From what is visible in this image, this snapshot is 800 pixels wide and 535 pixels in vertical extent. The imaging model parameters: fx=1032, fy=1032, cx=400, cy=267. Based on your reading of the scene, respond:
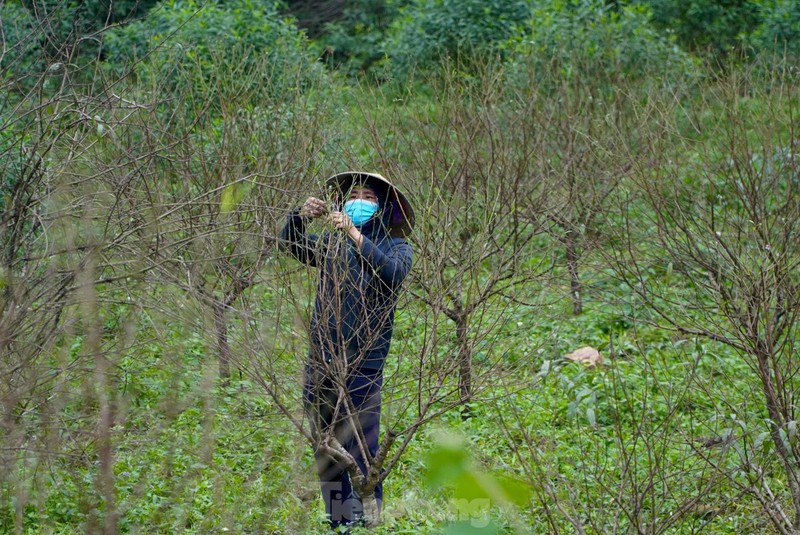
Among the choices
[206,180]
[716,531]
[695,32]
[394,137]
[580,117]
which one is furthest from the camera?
[695,32]

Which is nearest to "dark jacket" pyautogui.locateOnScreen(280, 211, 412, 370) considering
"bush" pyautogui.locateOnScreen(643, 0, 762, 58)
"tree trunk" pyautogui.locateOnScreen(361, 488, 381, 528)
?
"tree trunk" pyautogui.locateOnScreen(361, 488, 381, 528)

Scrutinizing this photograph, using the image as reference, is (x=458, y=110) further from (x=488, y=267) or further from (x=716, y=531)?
(x=716, y=531)

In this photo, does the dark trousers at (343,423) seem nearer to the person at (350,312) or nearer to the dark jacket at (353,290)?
the person at (350,312)

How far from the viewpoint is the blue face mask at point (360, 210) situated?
4.80 meters

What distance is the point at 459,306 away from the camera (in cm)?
632

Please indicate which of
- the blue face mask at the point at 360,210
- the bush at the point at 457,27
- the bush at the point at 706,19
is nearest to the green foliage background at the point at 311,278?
the bush at the point at 457,27

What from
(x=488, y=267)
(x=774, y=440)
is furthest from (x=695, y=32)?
(x=774, y=440)

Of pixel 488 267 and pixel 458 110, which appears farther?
pixel 488 267

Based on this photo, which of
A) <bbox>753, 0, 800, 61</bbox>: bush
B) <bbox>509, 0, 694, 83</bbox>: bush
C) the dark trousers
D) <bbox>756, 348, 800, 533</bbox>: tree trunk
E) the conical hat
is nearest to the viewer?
<bbox>756, 348, 800, 533</bbox>: tree trunk

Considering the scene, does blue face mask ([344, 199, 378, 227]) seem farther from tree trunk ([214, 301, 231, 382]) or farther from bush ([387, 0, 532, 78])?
bush ([387, 0, 532, 78])

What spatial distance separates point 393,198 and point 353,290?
736mm

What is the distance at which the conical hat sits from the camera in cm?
499

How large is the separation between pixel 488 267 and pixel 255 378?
601 centimetres

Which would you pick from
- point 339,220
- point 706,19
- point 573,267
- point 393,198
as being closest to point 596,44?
point 706,19
